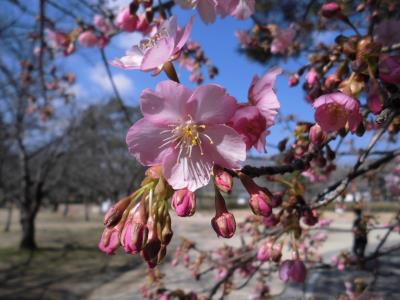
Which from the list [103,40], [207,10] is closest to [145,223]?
[207,10]

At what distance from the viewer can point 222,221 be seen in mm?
596

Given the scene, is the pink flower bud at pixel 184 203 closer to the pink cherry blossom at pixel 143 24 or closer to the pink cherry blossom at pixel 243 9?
the pink cherry blossom at pixel 243 9

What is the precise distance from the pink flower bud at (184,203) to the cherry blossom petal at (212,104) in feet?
0.39

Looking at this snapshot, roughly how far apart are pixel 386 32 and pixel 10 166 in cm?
1493

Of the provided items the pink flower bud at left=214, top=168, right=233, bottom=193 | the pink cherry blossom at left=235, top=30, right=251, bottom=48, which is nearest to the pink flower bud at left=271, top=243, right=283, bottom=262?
the pink flower bud at left=214, top=168, right=233, bottom=193

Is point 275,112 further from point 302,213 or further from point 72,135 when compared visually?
point 72,135

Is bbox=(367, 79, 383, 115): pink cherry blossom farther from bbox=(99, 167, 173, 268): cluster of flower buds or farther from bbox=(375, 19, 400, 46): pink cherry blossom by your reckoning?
bbox=(99, 167, 173, 268): cluster of flower buds

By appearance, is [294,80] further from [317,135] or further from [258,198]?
[258,198]

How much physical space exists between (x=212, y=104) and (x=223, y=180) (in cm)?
11

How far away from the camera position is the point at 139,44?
0.79 metres

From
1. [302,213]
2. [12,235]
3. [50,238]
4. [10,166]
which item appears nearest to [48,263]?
[50,238]

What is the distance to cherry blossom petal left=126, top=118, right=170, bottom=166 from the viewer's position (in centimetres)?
58

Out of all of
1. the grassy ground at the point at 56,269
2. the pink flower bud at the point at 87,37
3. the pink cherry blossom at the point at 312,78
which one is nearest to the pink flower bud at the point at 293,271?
the pink cherry blossom at the point at 312,78

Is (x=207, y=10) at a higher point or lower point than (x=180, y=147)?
higher
